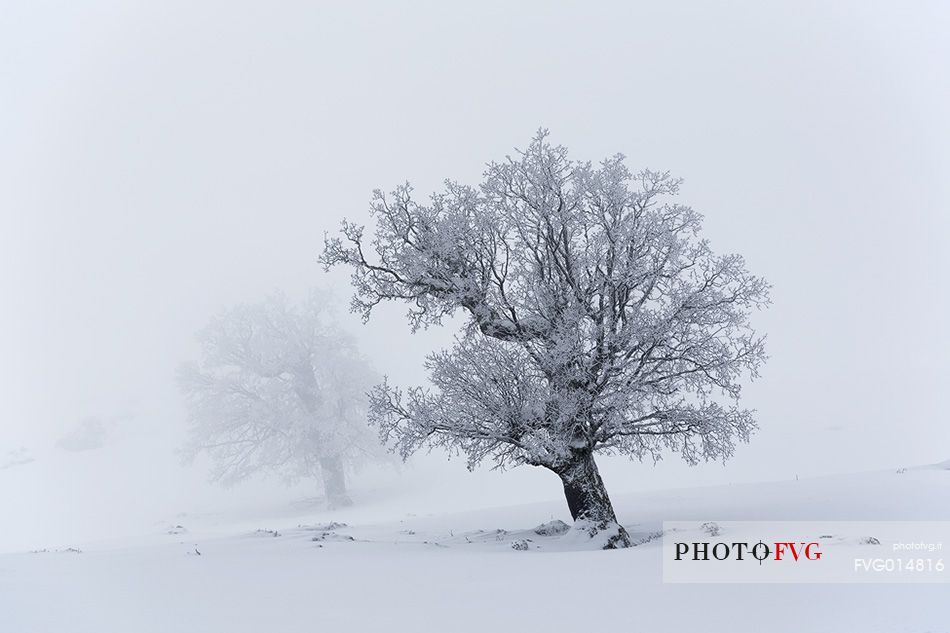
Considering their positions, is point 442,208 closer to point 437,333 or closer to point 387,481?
point 387,481

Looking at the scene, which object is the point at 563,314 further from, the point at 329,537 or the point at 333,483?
the point at 333,483

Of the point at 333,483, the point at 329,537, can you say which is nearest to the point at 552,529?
the point at 329,537

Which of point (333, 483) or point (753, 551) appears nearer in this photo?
point (753, 551)

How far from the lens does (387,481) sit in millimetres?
36875

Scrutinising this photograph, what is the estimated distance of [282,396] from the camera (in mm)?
30531

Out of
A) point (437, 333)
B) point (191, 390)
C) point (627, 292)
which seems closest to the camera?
point (627, 292)

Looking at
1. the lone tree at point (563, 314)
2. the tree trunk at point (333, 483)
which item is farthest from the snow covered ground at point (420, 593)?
the tree trunk at point (333, 483)

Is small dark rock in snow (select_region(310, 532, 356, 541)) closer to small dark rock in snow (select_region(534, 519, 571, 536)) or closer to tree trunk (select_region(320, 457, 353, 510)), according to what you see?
small dark rock in snow (select_region(534, 519, 571, 536))

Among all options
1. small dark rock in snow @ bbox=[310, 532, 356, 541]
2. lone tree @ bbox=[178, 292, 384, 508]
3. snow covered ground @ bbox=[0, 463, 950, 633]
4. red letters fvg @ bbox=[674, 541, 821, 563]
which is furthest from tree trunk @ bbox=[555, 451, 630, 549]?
lone tree @ bbox=[178, 292, 384, 508]

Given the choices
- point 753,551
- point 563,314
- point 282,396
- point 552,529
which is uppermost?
point 282,396

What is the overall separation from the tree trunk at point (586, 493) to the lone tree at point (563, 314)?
0.9 inches

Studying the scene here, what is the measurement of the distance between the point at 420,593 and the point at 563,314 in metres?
5.83

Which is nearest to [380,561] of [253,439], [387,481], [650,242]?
[650,242]

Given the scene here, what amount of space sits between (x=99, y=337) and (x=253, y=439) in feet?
237
